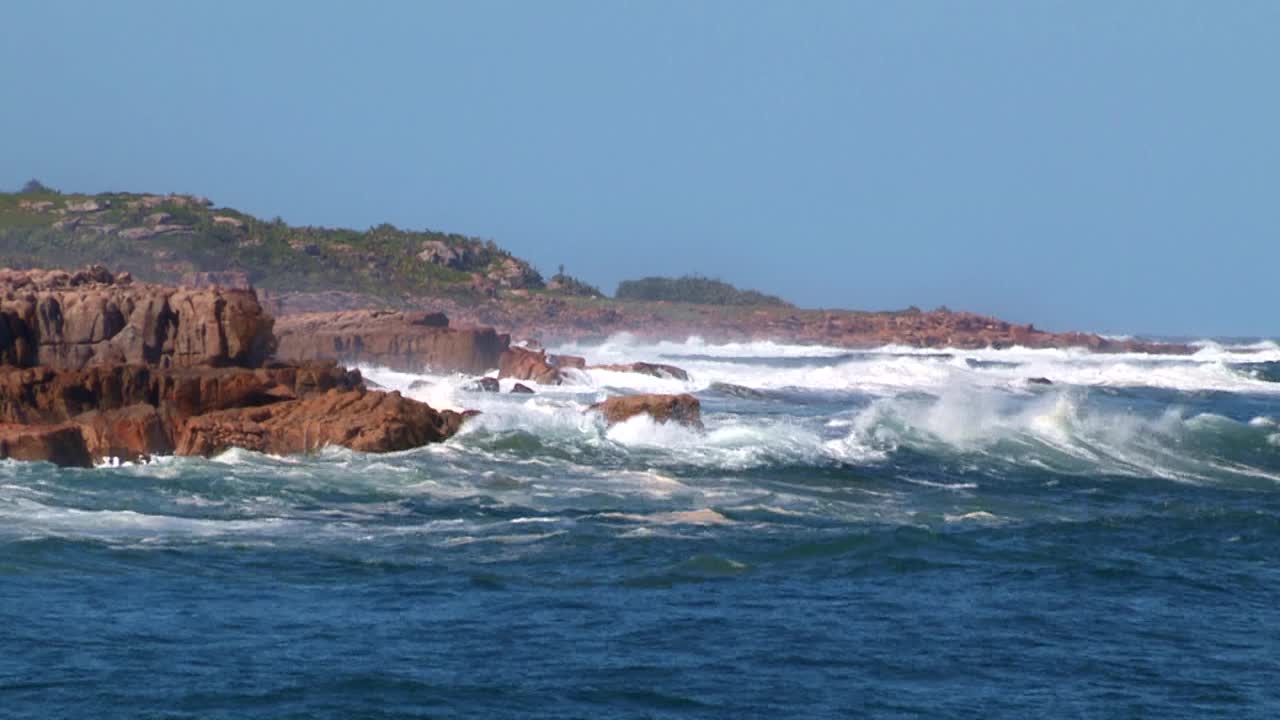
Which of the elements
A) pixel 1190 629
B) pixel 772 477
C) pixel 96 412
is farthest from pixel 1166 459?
pixel 96 412

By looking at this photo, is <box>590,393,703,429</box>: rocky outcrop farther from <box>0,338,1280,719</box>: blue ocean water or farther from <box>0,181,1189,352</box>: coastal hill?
<box>0,181,1189,352</box>: coastal hill

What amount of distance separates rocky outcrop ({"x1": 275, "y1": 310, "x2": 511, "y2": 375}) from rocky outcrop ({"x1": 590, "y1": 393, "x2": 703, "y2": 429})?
1662cm

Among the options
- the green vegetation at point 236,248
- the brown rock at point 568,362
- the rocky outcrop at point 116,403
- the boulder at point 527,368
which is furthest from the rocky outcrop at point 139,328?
the green vegetation at point 236,248

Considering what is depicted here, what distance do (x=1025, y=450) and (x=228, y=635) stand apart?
21309 millimetres

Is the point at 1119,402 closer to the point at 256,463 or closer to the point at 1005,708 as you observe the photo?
the point at 256,463

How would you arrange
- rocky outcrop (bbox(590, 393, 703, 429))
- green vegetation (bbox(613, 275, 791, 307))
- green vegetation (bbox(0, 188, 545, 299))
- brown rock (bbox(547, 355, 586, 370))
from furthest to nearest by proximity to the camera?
green vegetation (bbox(613, 275, 791, 307)), green vegetation (bbox(0, 188, 545, 299)), brown rock (bbox(547, 355, 586, 370)), rocky outcrop (bbox(590, 393, 703, 429))

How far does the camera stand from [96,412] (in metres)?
26.5

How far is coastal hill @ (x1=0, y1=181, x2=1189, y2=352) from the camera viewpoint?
86875 millimetres

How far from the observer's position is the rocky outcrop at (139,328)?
30.3 m

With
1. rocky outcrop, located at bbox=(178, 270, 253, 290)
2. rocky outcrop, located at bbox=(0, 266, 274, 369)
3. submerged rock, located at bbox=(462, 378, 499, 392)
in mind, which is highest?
rocky outcrop, located at bbox=(178, 270, 253, 290)

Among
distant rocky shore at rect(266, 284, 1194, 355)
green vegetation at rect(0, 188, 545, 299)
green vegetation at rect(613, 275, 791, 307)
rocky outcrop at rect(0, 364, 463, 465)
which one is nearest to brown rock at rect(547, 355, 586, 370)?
rocky outcrop at rect(0, 364, 463, 465)

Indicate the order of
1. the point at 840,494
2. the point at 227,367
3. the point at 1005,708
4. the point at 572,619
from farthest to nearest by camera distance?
1. the point at 227,367
2. the point at 840,494
3. the point at 572,619
4. the point at 1005,708

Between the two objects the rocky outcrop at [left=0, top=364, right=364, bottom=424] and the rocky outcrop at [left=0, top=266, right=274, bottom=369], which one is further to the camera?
the rocky outcrop at [left=0, top=266, right=274, bottom=369]

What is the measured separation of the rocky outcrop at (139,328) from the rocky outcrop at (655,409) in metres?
6.47
